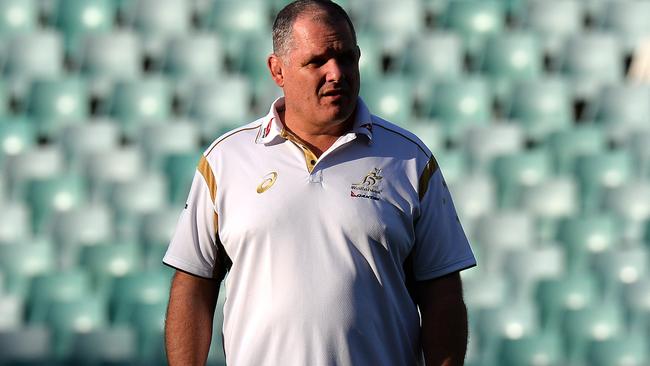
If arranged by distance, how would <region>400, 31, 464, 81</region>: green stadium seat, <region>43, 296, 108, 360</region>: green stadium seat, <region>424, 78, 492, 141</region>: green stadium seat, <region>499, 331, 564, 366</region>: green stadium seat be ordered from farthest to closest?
<region>400, 31, 464, 81</region>: green stadium seat → <region>424, 78, 492, 141</region>: green stadium seat → <region>43, 296, 108, 360</region>: green stadium seat → <region>499, 331, 564, 366</region>: green stadium seat

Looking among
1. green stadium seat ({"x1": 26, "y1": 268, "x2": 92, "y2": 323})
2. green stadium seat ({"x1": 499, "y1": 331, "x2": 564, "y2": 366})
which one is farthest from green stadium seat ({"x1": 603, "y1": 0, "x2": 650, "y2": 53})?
green stadium seat ({"x1": 26, "y1": 268, "x2": 92, "y2": 323})

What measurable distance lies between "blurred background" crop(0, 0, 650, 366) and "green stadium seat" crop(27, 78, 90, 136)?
10 millimetres

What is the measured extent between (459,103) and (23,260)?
2.43m

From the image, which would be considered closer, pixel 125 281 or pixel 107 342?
pixel 107 342

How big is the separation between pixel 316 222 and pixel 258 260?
0.39 ft

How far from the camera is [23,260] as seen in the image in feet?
16.5

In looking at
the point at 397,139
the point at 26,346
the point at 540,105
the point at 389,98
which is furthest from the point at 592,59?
the point at 397,139

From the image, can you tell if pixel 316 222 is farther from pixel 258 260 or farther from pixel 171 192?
pixel 171 192

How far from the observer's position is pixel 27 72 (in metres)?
6.19

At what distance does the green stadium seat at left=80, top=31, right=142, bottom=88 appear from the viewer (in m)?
6.24

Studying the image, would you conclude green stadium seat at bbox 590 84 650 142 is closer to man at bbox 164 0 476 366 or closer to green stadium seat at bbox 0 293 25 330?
green stadium seat at bbox 0 293 25 330

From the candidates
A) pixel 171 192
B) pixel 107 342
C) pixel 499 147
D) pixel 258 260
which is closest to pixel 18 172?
pixel 171 192

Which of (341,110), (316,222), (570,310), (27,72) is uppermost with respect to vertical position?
(341,110)

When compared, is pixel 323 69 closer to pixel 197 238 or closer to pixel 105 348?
pixel 197 238
